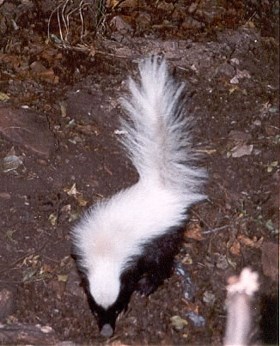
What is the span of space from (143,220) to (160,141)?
356 mm

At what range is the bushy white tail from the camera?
11.6 feet

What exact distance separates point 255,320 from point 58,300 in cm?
86

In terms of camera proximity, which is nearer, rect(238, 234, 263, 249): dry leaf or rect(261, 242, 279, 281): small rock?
rect(261, 242, 279, 281): small rock

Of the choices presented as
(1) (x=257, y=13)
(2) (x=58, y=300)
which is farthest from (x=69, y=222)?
(1) (x=257, y=13)

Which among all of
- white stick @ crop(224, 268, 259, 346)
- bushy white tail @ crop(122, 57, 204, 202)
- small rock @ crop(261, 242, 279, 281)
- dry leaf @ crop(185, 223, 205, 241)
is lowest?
white stick @ crop(224, 268, 259, 346)

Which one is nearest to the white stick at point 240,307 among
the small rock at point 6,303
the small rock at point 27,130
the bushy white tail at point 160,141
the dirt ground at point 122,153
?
the dirt ground at point 122,153

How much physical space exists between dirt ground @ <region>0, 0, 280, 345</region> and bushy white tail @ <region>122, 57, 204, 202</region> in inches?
8.5

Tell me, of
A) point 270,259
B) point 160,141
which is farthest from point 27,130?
point 270,259

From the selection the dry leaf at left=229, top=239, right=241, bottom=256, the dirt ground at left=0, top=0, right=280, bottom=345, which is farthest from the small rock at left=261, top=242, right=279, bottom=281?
the dry leaf at left=229, top=239, right=241, bottom=256

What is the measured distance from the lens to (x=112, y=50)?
4586mm

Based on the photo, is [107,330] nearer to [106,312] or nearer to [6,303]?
[106,312]

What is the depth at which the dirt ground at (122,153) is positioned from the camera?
349 cm

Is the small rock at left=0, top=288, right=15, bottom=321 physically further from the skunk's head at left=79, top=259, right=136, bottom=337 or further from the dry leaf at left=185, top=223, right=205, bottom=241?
the dry leaf at left=185, top=223, right=205, bottom=241

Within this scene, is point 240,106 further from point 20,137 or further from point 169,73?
point 20,137
